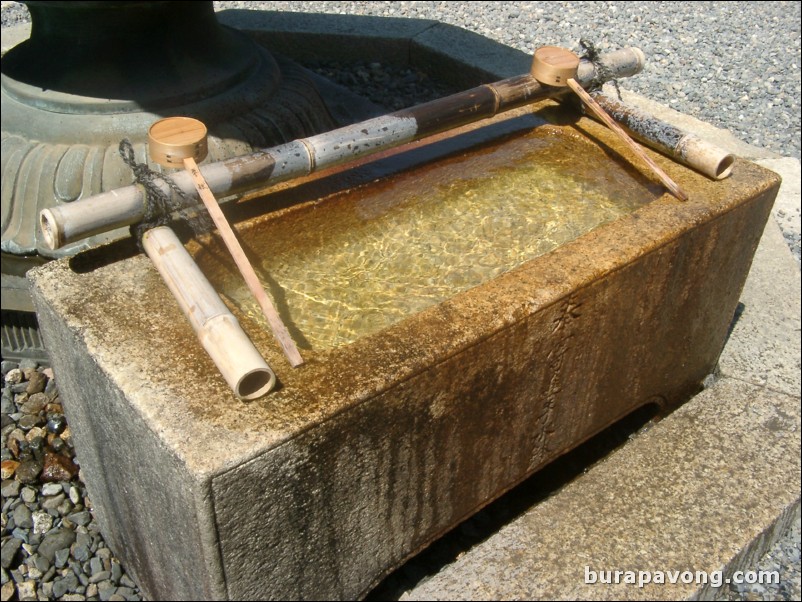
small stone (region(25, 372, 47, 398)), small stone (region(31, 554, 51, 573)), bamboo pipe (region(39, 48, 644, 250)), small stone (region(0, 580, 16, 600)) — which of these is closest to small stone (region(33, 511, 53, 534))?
small stone (region(31, 554, 51, 573))

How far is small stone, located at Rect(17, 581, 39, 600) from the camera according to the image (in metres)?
2.55

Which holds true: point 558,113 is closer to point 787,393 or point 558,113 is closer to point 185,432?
point 787,393

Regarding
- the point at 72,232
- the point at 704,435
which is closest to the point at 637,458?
the point at 704,435

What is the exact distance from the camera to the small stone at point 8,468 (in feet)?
9.56

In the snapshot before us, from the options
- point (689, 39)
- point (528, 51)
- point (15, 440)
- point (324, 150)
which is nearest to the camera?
point (324, 150)

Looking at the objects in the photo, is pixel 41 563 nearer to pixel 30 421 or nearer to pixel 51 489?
pixel 51 489

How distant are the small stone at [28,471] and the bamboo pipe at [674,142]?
7.82ft

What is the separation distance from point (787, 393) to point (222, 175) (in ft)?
7.27

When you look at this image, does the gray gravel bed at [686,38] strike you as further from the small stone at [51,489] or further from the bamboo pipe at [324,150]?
the small stone at [51,489]

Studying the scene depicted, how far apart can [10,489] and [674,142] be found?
254 centimetres

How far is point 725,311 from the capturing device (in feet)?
9.56

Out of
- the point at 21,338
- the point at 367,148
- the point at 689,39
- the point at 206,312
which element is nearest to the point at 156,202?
the point at 206,312

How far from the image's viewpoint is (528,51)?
595 cm

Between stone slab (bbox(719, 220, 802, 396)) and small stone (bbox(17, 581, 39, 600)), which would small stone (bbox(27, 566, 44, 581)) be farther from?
stone slab (bbox(719, 220, 802, 396))
